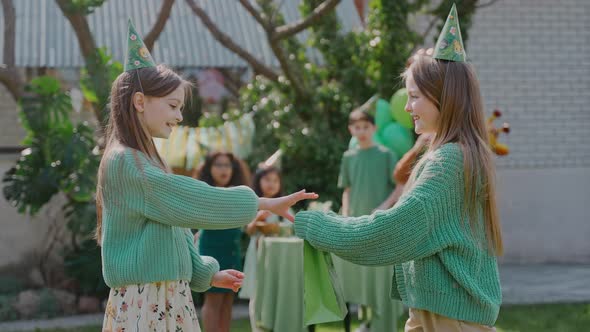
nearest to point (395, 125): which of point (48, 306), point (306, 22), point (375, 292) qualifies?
point (306, 22)

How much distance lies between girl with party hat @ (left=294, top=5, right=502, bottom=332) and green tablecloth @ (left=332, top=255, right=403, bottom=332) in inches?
111

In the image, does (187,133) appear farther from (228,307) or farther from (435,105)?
(435,105)

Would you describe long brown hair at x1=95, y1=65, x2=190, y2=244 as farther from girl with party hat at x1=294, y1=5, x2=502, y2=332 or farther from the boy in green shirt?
the boy in green shirt

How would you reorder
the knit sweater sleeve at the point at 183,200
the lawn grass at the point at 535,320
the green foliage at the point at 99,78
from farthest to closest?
the green foliage at the point at 99,78
the lawn grass at the point at 535,320
the knit sweater sleeve at the point at 183,200

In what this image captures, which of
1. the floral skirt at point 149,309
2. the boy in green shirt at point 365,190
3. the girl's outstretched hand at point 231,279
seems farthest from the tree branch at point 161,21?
the floral skirt at point 149,309

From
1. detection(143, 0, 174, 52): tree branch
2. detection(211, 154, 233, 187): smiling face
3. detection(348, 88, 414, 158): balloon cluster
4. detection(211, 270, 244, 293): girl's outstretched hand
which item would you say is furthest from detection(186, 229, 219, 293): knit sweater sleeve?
detection(143, 0, 174, 52): tree branch

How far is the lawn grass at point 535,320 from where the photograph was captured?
6.47m

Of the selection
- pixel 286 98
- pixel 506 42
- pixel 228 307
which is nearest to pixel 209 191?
pixel 228 307

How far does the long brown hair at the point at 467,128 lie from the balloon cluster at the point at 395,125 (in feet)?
13.5

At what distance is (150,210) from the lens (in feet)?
10.3

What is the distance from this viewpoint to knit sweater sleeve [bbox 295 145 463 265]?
2961 mm

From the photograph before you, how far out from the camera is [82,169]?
24.1 feet

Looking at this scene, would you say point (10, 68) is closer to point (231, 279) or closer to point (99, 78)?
point (99, 78)

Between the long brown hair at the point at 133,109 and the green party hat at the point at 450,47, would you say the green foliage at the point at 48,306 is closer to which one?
the long brown hair at the point at 133,109
